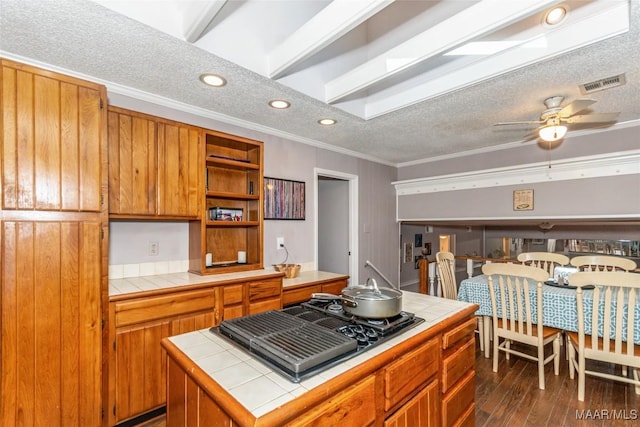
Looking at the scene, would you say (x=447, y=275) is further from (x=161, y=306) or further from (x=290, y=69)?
(x=161, y=306)

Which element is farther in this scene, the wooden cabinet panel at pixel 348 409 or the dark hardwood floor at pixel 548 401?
the dark hardwood floor at pixel 548 401

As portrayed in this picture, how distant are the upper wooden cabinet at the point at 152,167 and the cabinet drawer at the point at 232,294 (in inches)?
26.1

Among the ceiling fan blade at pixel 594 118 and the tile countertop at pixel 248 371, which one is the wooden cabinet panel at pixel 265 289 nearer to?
the tile countertop at pixel 248 371

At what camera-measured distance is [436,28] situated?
6.19 ft

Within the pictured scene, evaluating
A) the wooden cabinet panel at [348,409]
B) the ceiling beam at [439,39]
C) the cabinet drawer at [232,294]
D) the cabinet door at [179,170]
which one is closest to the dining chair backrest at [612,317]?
the ceiling beam at [439,39]

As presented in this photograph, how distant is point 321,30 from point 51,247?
1974 millimetres

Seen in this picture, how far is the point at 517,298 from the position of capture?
8.84 ft

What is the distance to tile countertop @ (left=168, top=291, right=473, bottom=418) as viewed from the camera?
814 mm

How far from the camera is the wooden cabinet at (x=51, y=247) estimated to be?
1591 mm

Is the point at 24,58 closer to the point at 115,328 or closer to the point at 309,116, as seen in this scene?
the point at 115,328

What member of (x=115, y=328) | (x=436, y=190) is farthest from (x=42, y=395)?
(x=436, y=190)

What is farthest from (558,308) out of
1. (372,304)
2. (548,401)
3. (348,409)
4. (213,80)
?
(213,80)

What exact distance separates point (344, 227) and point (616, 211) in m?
2.99

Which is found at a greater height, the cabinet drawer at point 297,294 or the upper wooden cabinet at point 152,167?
the upper wooden cabinet at point 152,167
